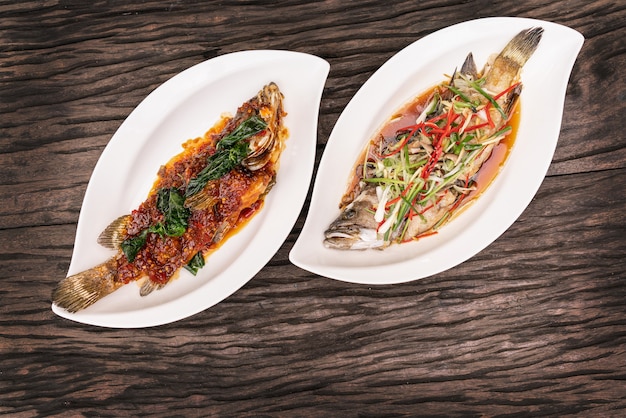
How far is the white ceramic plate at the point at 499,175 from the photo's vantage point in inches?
101

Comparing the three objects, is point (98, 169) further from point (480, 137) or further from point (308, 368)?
point (480, 137)

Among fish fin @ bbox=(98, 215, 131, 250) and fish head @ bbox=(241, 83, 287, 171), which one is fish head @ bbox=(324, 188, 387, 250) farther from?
fish fin @ bbox=(98, 215, 131, 250)

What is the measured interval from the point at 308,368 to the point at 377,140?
1.47m

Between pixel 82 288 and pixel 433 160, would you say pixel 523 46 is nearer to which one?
pixel 433 160

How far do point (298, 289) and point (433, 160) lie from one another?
1.11 metres

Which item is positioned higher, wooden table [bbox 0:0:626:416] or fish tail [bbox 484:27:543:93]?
fish tail [bbox 484:27:543:93]

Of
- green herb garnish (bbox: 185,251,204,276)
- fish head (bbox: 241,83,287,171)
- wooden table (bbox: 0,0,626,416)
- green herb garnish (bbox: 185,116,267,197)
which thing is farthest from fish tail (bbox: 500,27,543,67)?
green herb garnish (bbox: 185,251,204,276)

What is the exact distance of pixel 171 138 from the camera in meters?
2.82

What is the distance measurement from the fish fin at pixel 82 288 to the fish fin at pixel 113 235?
0.13m

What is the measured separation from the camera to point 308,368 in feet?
9.79

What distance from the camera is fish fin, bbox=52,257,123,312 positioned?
8.57 ft

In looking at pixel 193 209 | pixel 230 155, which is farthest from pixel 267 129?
pixel 193 209

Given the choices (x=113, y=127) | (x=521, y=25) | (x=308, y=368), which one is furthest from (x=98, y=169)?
(x=521, y=25)

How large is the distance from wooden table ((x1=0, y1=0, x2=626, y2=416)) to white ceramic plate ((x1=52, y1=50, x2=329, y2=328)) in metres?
0.22
